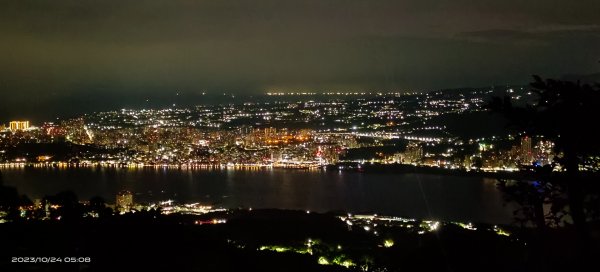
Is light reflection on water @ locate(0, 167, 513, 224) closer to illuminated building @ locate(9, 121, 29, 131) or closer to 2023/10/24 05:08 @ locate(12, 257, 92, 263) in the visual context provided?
2023/10/24 05:08 @ locate(12, 257, 92, 263)

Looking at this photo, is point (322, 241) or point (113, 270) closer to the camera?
point (113, 270)

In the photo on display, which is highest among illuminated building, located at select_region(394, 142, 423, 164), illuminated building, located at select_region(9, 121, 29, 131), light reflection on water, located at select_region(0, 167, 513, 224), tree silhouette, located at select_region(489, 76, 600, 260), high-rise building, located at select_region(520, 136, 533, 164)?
tree silhouette, located at select_region(489, 76, 600, 260)

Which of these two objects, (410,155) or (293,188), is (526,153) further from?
(410,155)

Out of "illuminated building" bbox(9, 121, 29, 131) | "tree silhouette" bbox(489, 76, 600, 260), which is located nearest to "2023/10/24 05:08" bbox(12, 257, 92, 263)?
"tree silhouette" bbox(489, 76, 600, 260)

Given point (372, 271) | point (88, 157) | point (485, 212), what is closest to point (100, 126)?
point (88, 157)

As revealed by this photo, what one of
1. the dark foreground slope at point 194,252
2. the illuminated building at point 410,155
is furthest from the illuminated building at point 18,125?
the dark foreground slope at point 194,252

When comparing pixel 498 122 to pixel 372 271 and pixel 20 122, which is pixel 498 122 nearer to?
pixel 372 271

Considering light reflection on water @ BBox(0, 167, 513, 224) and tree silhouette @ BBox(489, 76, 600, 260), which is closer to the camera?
tree silhouette @ BBox(489, 76, 600, 260)

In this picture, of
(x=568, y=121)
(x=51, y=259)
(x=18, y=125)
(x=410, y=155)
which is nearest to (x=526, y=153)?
(x=410, y=155)

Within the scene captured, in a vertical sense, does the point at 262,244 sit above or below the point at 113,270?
below
